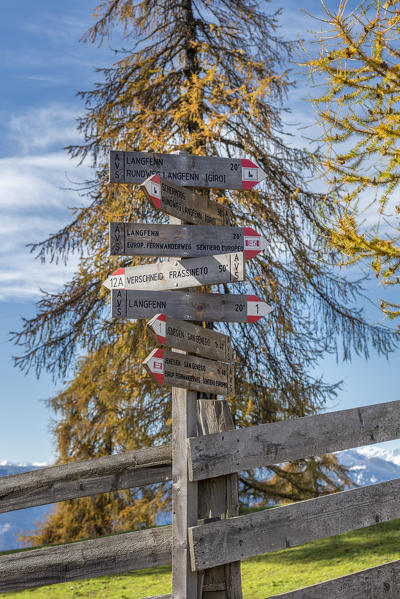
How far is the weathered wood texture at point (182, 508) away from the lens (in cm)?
388

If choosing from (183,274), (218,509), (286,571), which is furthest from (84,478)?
(286,571)

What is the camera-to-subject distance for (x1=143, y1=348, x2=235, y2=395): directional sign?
400cm

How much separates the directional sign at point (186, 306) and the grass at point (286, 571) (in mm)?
3220

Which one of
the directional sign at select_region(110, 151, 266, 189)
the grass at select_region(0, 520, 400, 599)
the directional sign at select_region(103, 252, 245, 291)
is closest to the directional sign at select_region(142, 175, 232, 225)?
the directional sign at select_region(110, 151, 266, 189)

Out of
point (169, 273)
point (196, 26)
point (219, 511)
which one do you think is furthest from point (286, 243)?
point (219, 511)

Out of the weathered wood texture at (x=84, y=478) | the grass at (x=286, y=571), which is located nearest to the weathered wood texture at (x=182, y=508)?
the weathered wood texture at (x=84, y=478)

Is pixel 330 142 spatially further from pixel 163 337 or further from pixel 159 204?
pixel 163 337

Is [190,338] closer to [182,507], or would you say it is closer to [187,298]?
[187,298]

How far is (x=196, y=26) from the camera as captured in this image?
1244cm

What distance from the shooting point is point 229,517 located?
4.03 metres

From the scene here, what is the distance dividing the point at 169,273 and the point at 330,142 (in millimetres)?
2620

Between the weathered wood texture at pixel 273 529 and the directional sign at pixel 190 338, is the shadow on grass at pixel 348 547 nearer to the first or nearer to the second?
the weathered wood texture at pixel 273 529

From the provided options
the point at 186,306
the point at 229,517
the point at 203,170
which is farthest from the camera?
the point at 203,170

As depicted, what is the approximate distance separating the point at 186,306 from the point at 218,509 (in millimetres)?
1414
